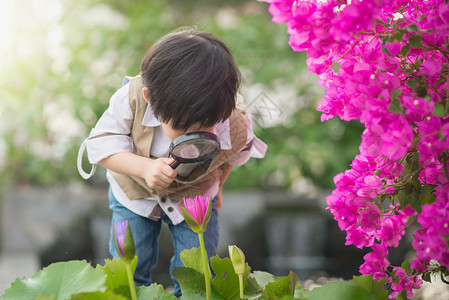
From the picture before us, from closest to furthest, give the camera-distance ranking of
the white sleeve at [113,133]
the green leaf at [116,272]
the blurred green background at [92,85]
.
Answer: the green leaf at [116,272] < the white sleeve at [113,133] < the blurred green background at [92,85]

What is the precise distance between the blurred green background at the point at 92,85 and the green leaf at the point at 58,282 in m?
2.89

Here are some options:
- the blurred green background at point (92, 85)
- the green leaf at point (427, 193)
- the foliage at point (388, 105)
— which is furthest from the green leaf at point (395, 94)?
the blurred green background at point (92, 85)

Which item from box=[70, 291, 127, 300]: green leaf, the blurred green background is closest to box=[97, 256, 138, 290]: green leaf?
box=[70, 291, 127, 300]: green leaf

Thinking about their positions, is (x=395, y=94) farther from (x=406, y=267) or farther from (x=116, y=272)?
(x=116, y=272)

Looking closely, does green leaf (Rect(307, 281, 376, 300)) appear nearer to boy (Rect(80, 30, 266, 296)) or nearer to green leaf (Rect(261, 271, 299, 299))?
green leaf (Rect(261, 271, 299, 299))

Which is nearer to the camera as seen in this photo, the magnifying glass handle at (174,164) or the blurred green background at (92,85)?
the magnifying glass handle at (174,164)

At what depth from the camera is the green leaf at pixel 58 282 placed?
0.84 m

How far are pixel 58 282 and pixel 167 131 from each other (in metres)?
0.49

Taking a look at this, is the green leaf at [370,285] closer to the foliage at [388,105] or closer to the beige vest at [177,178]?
the foliage at [388,105]

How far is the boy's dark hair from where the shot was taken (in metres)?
1.15

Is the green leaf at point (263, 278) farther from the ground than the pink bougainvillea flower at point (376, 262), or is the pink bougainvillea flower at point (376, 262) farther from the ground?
the pink bougainvillea flower at point (376, 262)

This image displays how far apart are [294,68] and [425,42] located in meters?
2.93

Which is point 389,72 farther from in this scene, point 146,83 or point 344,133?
point 344,133

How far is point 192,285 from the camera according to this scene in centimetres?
98
